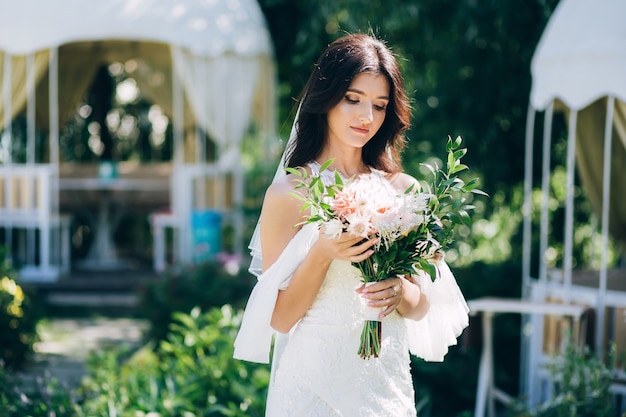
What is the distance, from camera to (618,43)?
5117 mm

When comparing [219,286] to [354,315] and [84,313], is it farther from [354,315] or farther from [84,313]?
[354,315]

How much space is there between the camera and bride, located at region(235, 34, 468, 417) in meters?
2.52

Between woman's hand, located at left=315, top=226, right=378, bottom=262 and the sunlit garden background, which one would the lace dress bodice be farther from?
the sunlit garden background

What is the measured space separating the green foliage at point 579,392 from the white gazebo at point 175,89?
520 centimetres

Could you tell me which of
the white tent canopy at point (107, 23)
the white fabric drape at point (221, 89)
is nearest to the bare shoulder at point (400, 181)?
the white tent canopy at point (107, 23)

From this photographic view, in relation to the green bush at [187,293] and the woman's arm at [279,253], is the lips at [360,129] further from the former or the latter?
the green bush at [187,293]

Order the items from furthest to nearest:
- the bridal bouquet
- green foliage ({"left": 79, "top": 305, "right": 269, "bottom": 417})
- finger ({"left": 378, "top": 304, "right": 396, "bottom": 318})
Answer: green foliage ({"left": 79, "top": 305, "right": 269, "bottom": 417}), finger ({"left": 378, "top": 304, "right": 396, "bottom": 318}), the bridal bouquet

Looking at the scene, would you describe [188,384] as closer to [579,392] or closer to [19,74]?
[579,392]

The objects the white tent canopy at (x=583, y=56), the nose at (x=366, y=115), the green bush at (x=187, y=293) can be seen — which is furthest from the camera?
the green bush at (x=187, y=293)

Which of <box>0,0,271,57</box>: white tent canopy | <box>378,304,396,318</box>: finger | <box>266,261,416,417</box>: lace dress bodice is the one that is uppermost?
<box>0,0,271,57</box>: white tent canopy

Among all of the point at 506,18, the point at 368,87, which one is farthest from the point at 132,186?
the point at 368,87

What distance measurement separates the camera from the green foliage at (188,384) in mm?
4340

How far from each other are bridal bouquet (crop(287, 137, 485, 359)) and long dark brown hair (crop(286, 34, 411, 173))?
246 mm

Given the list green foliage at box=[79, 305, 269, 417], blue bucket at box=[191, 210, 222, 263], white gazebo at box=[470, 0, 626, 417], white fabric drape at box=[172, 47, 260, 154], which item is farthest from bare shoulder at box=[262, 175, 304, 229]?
white fabric drape at box=[172, 47, 260, 154]
